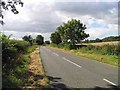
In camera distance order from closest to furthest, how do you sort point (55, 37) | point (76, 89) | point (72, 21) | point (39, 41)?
point (76, 89)
point (72, 21)
point (55, 37)
point (39, 41)

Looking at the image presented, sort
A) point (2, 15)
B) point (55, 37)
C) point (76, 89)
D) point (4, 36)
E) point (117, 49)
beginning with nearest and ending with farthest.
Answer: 1. point (76, 89)
2. point (2, 15)
3. point (4, 36)
4. point (117, 49)
5. point (55, 37)

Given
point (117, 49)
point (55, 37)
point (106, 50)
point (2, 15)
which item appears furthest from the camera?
point (55, 37)

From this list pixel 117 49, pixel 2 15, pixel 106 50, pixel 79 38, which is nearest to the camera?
pixel 2 15

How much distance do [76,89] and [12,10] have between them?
4.79m

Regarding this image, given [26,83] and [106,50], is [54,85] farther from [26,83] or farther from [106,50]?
[106,50]

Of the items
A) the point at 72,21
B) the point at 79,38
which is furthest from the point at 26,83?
the point at 72,21

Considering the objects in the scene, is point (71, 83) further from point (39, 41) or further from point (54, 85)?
point (39, 41)

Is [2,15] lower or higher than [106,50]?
higher

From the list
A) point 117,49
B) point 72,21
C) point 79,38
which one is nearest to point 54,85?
point 117,49

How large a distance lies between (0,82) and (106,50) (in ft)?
94.6

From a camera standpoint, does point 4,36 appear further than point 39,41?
No

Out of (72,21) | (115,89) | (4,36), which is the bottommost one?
(115,89)

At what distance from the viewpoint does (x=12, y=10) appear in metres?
11.9

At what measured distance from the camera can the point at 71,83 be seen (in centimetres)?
1238
